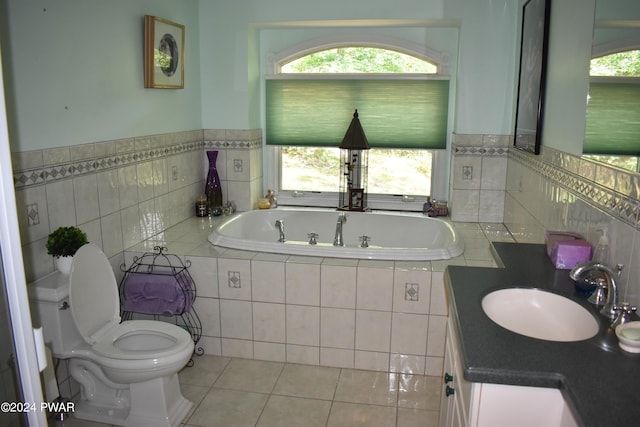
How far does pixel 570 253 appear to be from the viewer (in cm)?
192

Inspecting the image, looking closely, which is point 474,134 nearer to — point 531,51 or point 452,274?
point 531,51

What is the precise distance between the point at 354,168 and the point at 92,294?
2508 mm

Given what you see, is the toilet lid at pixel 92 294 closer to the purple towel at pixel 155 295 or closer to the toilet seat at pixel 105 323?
the toilet seat at pixel 105 323

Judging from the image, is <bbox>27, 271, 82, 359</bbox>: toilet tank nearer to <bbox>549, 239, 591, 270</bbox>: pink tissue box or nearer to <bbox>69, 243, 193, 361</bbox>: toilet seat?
<bbox>69, 243, 193, 361</bbox>: toilet seat

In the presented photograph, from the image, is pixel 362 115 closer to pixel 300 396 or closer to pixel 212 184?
pixel 212 184

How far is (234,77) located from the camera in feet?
13.4

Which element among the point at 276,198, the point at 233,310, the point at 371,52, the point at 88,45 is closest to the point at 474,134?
the point at 371,52

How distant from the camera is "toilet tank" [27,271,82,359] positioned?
225cm

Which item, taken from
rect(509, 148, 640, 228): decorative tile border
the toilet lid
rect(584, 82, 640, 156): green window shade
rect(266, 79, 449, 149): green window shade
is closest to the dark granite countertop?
rect(509, 148, 640, 228): decorative tile border

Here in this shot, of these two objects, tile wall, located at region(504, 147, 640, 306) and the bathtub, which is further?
the bathtub

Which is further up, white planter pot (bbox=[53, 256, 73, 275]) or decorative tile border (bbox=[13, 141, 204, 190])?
decorative tile border (bbox=[13, 141, 204, 190])

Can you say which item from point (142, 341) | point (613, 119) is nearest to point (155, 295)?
point (142, 341)

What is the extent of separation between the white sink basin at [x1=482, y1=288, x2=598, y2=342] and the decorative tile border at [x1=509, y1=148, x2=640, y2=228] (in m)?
0.34

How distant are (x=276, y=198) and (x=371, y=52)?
1.50 m
